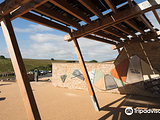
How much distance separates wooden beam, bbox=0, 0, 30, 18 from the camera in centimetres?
229

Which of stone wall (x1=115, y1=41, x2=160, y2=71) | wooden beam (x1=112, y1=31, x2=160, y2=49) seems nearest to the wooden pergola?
wooden beam (x1=112, y1=31, x2=160, y2=49)

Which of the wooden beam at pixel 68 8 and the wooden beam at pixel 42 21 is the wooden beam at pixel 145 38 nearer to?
the wooden beam at pixel 68 8

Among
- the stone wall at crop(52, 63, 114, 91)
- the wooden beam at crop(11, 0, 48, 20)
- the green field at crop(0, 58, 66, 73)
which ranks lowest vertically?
the stone wall at crop(52, 63, 114, 91)

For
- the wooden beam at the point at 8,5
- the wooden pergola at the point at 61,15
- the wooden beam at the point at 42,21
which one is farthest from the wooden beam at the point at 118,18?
the wooden beam at the point at 8,5

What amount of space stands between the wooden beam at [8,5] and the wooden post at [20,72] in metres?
0.17

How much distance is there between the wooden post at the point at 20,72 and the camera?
235cm

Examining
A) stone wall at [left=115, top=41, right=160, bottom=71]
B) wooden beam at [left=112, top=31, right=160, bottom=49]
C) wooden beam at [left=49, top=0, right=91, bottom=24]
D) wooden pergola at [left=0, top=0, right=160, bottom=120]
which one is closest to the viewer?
wooden pergola at [left=0, top=0, right=160, bottom=120]

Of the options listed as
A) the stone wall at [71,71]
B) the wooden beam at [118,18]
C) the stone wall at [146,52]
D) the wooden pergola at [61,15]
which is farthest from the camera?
the stone wall at [71,71]

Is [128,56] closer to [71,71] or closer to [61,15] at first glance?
[71,71]

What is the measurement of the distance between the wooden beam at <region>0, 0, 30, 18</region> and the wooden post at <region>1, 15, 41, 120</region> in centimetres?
17

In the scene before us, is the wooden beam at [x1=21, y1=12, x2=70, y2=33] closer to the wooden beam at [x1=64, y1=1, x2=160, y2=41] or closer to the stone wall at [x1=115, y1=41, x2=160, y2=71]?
the wooden beam at [x1=64, y1=1, x2=160, y2=41]

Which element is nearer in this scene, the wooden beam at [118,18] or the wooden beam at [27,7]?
the wooden beam at [27,7]

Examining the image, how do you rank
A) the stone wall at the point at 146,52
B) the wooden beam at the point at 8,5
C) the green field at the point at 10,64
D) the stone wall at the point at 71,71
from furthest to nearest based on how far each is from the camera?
the green field at the point at 10,64 < the stone wall at the point at 71,71 < the stone wall at the point at 146,52 < the wooden beam at the point at 8,5

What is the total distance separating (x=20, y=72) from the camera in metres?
2.48
